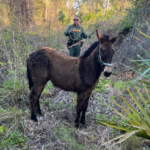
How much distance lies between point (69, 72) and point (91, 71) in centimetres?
53

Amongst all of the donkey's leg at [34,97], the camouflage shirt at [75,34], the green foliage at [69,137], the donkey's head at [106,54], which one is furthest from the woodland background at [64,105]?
the camouflage shirt at [75,34]

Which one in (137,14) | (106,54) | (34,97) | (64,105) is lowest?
(64,105)

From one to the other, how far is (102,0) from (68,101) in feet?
75.1

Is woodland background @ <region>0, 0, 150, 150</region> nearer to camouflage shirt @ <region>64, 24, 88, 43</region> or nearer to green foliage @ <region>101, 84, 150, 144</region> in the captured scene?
green foliage @ <region>101, 84, 150, 144</region>

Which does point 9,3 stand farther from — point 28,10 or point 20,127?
point 20,127

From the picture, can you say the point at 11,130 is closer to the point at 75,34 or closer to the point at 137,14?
the point at 75,34

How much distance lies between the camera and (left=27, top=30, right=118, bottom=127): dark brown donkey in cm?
417

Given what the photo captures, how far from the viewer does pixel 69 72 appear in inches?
171

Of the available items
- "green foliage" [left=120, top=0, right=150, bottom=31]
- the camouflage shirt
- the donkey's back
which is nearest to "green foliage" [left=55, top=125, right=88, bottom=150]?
the donkey's back

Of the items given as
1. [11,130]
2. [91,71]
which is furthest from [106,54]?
[11,130]

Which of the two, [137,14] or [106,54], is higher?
[137,14]

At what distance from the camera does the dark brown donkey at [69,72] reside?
417cm

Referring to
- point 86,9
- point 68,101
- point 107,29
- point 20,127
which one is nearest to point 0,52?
point 68,101

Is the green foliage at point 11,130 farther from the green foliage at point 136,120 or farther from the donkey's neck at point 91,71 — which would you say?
the green foliage at point 136,120
